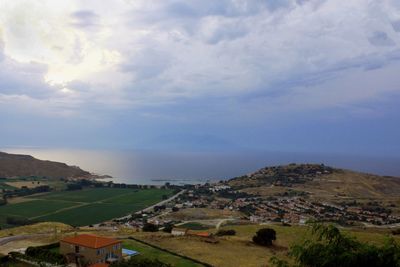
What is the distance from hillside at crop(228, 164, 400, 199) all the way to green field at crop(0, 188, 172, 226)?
35194 millimetres

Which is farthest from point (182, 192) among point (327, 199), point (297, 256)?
point (297, 256)

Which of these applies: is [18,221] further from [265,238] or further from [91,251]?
[265,238]

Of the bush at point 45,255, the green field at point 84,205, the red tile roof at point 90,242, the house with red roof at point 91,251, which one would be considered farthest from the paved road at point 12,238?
the green field at point 84,205

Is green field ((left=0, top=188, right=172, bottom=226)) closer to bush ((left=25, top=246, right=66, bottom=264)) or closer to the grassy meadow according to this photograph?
the grassy meadow

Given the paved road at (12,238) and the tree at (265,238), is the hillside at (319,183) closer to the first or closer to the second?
the tree at (265,238)

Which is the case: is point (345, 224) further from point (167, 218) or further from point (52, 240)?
point (52, 240)

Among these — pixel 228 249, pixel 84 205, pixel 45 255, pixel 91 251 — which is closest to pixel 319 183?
pixel 84 205

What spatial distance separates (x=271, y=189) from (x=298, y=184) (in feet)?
57.0

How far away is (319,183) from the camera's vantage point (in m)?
148

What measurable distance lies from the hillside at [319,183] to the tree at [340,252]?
116m

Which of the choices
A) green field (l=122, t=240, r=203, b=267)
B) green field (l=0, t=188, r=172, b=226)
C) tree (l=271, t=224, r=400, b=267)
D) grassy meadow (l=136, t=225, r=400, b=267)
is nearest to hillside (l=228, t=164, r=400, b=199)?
green field (l=0, t=188, r=172, b=226)

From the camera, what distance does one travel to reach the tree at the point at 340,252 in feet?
29.6

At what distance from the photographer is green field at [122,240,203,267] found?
35.2 m

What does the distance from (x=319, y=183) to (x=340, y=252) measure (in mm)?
145211
